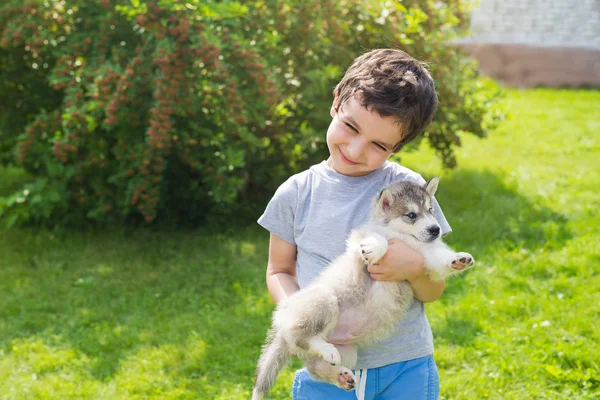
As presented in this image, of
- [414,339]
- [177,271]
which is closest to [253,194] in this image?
[177,271]

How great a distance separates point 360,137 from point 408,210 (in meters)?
0.44

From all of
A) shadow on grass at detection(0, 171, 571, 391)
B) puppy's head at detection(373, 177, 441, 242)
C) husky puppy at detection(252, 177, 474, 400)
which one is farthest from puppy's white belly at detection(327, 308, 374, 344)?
shadow on grass at detection(0, 171, 571, 391)

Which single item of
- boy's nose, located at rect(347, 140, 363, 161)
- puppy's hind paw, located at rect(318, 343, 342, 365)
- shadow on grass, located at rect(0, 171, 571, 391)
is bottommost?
shadow on grass, located at rect(0, 171, 571, 391)

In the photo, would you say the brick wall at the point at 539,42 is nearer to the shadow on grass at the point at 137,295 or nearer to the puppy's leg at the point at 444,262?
the shadow on grass at the point at 137,295

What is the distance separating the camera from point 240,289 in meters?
6.42

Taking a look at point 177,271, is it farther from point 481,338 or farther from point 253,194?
point 481,338

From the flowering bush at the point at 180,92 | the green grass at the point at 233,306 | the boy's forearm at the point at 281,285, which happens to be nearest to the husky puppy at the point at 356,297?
the boy's forearm at the point at 281,285

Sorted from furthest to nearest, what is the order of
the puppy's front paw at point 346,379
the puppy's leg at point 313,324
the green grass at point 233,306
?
the green grass at point 233,306
the puppy's leg at point 313,324
the puppy's front paw at point 346,379

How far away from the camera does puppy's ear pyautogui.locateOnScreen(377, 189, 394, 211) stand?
3.03 m

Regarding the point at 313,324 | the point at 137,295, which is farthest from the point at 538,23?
the point at 313,324

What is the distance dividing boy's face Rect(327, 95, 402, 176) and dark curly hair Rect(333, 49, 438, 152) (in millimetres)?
36

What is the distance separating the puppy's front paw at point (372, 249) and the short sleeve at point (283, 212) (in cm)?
43

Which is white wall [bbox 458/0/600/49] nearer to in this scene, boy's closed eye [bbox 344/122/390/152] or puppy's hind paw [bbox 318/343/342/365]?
boy's closed eye [bbox 344/122/390/152]

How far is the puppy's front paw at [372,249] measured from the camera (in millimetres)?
2863
